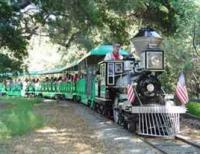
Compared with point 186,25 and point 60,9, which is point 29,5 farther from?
point 186,25

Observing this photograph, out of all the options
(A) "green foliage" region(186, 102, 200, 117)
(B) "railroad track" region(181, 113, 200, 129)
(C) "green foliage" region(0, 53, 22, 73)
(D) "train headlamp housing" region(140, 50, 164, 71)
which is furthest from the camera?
(A) "green foliage" region(186, 102, 200, 117)

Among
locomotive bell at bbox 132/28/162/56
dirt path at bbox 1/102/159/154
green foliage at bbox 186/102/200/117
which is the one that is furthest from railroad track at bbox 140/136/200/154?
green foliage at bbox 186/102/200/117

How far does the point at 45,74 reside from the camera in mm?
42406

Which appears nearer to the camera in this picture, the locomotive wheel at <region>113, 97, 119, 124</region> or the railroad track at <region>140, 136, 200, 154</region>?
the railroad track at <region>140, 136, 200, 154</region>

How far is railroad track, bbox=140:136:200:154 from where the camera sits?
10.5 m

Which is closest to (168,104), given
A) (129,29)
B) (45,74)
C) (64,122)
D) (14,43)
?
(64,122)

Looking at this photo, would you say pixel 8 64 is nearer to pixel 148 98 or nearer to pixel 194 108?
pixel 148 98

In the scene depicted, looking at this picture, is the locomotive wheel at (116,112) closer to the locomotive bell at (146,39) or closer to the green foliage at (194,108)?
the locomotive bell at (146,39)

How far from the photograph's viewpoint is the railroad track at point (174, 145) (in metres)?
10.5

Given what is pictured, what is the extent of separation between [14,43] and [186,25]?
24.9ft

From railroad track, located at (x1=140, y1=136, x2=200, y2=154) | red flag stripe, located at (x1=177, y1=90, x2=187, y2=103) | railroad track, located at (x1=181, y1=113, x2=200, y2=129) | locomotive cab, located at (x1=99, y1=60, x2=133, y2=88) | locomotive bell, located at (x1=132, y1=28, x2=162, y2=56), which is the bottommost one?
railroad track, located at (x1=140, y1=136, x2=200, y2=154)

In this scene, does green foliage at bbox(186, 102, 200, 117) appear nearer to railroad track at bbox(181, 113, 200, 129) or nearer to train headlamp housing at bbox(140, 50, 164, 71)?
railroad track at bbox(181, 113, 200, 129)

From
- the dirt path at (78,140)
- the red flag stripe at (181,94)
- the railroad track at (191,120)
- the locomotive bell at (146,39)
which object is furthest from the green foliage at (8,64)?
the red flag stripe at (181,94)

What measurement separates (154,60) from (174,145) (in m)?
2.65
